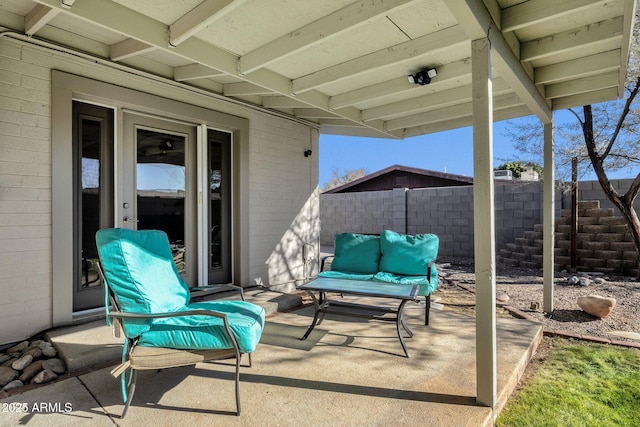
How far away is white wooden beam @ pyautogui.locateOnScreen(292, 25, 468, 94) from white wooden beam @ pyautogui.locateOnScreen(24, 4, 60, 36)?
2139 mm

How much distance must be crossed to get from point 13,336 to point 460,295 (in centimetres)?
497

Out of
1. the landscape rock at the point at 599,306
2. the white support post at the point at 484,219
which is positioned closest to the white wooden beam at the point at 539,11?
the white support post at the point at 484,219

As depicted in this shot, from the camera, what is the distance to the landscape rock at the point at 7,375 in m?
2.38

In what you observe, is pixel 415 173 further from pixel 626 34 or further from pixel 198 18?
pixel 198 18

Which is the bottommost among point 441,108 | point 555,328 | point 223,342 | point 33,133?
point 555,328

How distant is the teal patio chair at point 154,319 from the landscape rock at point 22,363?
799mm

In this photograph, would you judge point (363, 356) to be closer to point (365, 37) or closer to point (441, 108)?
point (365, 37)

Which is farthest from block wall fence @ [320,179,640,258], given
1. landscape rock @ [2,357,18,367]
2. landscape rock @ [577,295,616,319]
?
landscape rock @ [2,357,18,367]

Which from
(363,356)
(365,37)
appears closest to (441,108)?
(365,37)

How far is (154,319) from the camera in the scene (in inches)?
88.7

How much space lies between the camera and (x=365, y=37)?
2979 millimetres

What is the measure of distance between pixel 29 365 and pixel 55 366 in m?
0.19

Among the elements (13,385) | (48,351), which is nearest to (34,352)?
(48,351)

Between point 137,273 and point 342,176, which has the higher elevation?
point 342,176
